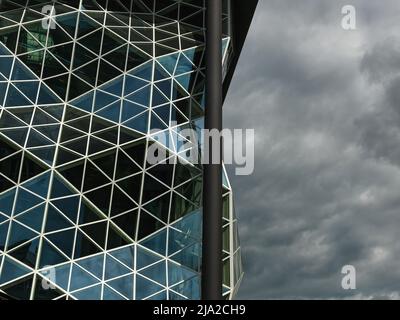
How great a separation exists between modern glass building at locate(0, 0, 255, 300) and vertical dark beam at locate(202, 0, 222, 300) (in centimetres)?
1244

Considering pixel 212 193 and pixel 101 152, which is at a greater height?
pixel 101 152

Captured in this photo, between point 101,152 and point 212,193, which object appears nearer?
point 212,193

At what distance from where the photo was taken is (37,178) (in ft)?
66.2

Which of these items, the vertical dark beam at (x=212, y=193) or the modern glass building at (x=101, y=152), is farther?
the modern glass building at (x=101, y=152)

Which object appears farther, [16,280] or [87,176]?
[87,176]

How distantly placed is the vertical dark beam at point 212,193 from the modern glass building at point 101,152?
12445mm

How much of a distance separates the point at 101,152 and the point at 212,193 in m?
14.8

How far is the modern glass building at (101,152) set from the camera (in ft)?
62.8

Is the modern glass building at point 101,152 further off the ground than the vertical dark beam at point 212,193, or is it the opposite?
the modern glass building at point 101,152

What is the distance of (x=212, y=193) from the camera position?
7.22m

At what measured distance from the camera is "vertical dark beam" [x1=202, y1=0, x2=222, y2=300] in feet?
22.3
